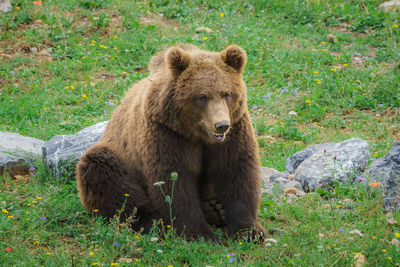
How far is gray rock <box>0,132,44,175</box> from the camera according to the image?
21.1 feet

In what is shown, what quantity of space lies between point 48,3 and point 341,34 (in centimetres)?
585

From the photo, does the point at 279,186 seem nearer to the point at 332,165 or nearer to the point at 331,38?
the point at 332,165

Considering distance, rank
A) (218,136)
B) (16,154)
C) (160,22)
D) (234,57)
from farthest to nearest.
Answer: (160,22) → (16,154) → (234,57) → (218,136)

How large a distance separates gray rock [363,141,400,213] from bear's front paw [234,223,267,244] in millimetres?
1214

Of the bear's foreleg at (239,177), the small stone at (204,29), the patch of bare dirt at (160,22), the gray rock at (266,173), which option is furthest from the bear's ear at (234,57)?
the patch of bare dirt at (160,22)

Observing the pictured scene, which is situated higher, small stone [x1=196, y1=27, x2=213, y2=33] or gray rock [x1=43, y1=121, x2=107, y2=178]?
small stone [x1=196, y1=27, x2=213, y2=33]

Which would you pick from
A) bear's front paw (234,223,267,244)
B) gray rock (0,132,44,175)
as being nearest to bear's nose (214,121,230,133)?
bear's front paw (234,223,267,244)

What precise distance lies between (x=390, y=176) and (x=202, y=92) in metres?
2.10

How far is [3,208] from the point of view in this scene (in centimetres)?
540

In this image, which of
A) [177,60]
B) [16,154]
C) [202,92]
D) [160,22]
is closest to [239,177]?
[202,92]

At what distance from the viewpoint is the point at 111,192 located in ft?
17.7

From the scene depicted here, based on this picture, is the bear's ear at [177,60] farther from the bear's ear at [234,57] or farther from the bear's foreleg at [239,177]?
the bear's foreleg at [239,177]

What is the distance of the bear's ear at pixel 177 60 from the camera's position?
16.3 feet

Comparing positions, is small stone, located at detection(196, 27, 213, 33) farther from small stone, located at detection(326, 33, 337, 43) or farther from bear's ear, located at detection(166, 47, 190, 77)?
bear's ear, located at detection(166, 47, 190, 77)
